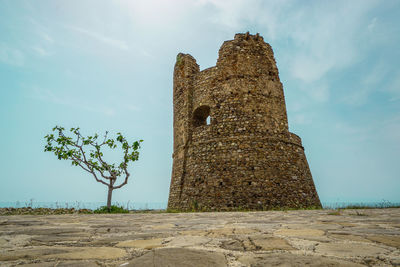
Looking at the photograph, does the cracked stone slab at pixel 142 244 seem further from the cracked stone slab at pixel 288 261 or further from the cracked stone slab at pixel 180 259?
the cracked stone slab at pixel 288 261

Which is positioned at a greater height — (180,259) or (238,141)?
(238,141)

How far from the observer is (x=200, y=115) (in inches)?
399

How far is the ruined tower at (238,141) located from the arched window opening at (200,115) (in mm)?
41

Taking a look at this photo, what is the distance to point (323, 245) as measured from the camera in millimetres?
1620

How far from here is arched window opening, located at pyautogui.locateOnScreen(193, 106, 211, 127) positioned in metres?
9.76

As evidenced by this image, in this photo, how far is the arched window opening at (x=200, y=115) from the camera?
976 centimetres

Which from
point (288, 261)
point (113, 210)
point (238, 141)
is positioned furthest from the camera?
point (113, 210)

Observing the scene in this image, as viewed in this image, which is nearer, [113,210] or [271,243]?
[271,243]

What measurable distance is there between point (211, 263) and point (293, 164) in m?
8.01

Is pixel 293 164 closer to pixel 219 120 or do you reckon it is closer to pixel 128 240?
pixel 219 120

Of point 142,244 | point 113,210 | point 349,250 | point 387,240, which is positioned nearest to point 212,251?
point 142,244

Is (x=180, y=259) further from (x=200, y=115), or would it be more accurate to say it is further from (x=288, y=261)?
(x=200, y=115)

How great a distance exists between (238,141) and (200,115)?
2.38 m

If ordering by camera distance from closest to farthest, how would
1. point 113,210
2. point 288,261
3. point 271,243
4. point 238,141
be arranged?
1. point 288,261
2. point 271,243
3. point 238,141
4. point 113,210
